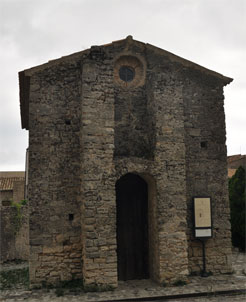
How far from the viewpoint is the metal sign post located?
9.28m

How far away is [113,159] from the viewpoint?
28.2 feet

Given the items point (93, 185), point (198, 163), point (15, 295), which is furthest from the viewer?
point (198, 163)

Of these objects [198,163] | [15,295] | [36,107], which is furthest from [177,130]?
[15,295]

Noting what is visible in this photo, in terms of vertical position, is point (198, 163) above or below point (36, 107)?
below

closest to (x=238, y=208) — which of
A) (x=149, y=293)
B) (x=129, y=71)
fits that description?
(x=149, y=293)

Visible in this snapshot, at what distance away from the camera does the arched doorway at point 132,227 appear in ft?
30.7

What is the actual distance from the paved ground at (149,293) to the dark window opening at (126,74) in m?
5.82

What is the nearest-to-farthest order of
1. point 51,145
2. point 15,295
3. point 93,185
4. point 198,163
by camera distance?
point 15,295, point 93,185, point 51,145, point 198,163

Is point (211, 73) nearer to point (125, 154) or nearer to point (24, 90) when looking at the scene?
point (125, 154)

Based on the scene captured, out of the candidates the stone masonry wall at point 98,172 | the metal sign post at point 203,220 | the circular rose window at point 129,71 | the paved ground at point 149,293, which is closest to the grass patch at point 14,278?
the paved ground at point 149,293

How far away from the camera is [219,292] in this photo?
25.6 ft

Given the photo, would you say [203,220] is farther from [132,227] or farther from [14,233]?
[14,233]

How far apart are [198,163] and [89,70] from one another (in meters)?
4.25

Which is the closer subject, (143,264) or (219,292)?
(219,292)
